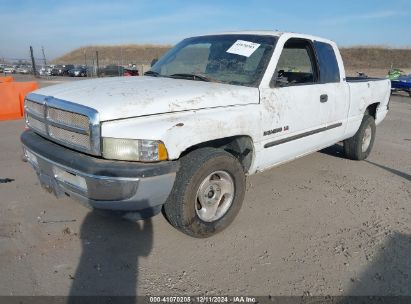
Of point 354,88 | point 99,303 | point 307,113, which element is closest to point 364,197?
point 307,113

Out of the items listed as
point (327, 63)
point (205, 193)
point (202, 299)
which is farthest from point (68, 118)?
point (327, 63)

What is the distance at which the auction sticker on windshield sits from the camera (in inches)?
163

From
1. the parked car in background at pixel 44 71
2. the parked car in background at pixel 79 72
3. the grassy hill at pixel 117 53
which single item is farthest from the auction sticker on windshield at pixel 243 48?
the grassy hill at pixel 117 53

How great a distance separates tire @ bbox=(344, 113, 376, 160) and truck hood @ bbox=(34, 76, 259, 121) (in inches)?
117

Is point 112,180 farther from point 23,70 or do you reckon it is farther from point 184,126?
point 23,70

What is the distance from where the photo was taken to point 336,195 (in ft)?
15.7

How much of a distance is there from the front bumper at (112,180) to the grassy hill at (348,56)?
45.7 metres

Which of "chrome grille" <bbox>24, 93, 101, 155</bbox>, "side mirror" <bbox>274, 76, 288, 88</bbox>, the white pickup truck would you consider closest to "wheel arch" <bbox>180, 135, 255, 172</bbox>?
the white pickup truck

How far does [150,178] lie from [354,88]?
3836 millimetres

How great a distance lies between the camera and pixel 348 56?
63562 mm

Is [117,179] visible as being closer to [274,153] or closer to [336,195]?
[274,153]

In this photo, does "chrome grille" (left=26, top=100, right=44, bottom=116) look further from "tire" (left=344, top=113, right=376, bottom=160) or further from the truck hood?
"tire" (left=344, top=113, right=376, bottom=160)

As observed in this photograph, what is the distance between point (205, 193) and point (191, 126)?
723 millimetres

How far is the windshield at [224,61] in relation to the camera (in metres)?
4.04
